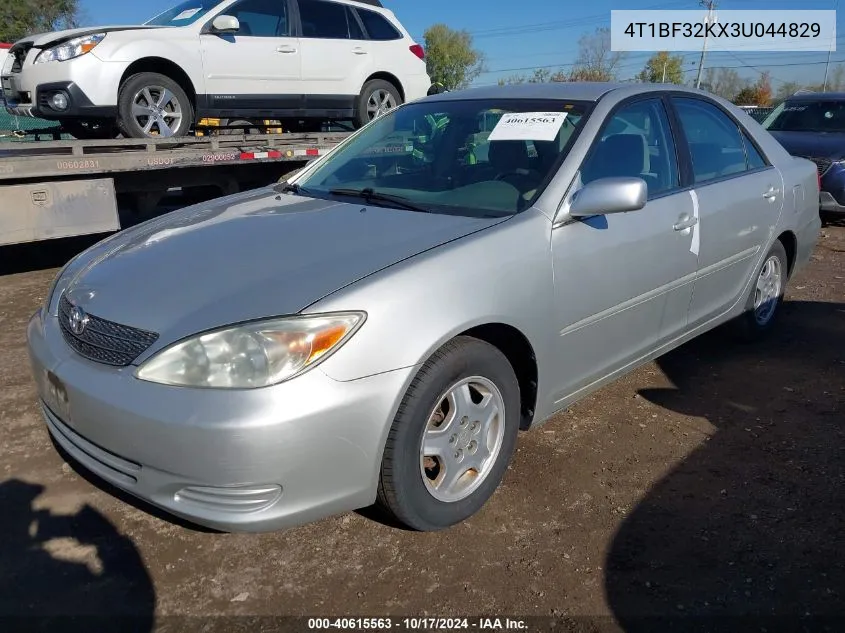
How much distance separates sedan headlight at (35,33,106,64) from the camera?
224 inches

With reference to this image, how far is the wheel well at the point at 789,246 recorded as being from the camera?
4.42 metres

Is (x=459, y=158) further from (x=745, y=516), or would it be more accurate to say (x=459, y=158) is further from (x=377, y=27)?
(x=377, y=27)

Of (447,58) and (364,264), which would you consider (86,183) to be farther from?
(447,58)

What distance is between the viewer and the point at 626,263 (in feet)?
9.87

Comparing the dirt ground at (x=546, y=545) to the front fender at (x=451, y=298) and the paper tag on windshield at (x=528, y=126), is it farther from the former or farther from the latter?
the paper tag on windshield at (x=528, y=126)

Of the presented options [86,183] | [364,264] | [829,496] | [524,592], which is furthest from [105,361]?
[86,183]

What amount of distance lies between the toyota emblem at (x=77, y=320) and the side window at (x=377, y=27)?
629cm

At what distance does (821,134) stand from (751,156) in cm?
621

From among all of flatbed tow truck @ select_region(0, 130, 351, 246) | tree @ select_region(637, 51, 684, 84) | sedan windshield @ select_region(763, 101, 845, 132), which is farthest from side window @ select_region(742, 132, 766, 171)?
tree @ select_region(637, 51, 684, 84)

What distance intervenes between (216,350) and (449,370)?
0.75 m

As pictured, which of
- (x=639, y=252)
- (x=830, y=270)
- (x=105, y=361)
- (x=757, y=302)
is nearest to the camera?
(x=105, y=361)

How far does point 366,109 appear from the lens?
7.99 m

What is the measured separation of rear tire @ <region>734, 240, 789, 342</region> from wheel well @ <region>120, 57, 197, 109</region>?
16.7 ft

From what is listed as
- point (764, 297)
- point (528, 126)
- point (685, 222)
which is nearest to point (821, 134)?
point (764, 297)
